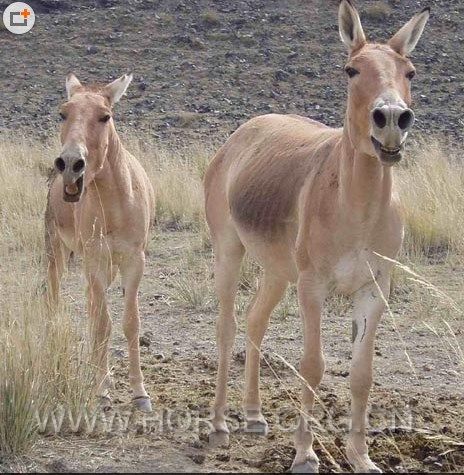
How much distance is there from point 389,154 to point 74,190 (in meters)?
2.31

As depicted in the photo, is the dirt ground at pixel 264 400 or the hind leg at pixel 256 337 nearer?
the dirt ground at pixel 264 400

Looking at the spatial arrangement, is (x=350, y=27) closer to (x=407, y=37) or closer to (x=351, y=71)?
(x=407, y=37)

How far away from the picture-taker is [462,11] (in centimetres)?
2980

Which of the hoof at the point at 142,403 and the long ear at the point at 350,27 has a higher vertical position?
the long ear at the point at 350,27

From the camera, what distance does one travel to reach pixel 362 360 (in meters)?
5.51

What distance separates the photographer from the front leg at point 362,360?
18.0 ft

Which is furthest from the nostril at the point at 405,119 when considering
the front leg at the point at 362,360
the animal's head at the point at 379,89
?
the front leg at the point at 362,360

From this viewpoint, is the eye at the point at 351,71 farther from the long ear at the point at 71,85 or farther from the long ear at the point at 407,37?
the long ear at the point at 71,85

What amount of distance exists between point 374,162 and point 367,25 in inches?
953

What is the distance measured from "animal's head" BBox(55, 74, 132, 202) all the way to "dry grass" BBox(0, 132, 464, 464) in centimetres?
66

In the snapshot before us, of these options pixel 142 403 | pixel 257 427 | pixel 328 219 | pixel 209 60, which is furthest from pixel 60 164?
pixel 209 60

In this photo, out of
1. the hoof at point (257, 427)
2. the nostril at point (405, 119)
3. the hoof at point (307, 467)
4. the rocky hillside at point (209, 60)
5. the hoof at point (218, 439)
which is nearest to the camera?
the nostril at point (405, 119)

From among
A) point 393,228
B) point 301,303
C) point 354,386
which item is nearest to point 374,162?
point 393,228

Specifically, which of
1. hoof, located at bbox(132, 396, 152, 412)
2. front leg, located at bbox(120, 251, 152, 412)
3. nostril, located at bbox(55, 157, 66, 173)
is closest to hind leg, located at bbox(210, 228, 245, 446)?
hoof, located at bbox(132, 396, 152, 412)
